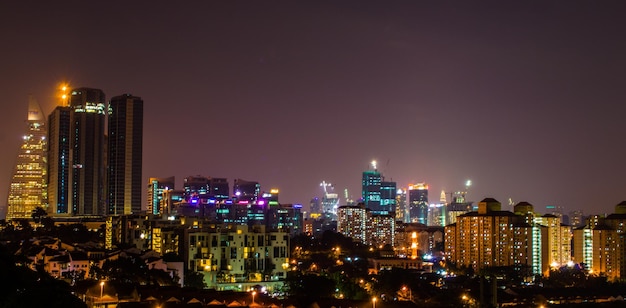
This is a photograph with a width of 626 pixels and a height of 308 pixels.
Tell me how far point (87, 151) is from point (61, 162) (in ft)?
3.89

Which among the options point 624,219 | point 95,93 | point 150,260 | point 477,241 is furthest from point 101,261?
point 624,219

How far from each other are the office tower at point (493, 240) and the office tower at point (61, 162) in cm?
1747

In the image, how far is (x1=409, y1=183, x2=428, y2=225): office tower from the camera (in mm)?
71406

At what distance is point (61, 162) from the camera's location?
34125 millimetres

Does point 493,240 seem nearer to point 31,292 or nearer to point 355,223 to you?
point 355,223

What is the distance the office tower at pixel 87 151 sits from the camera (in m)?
34.3

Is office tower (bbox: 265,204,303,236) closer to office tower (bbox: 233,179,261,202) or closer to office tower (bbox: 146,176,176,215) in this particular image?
office tower (bbox: 233,179,261,202)

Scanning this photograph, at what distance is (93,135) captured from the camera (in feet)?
114

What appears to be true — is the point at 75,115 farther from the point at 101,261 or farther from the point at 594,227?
the point at 594,227

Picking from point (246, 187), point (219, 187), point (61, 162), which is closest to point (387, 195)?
point (246, 187)

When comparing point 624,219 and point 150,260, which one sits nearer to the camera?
point 150,260

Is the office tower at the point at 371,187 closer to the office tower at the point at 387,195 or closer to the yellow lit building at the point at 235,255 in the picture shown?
the office tower at the point at 387,195

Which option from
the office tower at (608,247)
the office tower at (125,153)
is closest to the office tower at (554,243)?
the office tower at (608,247)

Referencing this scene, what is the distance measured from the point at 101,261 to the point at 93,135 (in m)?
16.4
